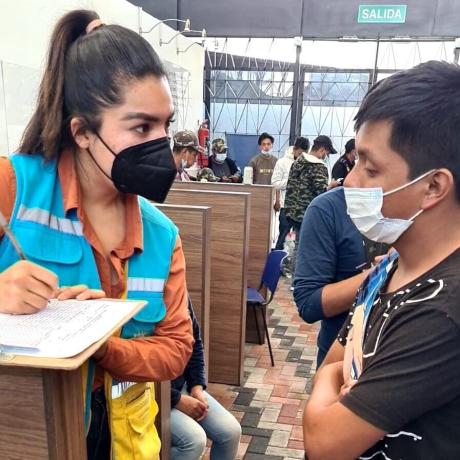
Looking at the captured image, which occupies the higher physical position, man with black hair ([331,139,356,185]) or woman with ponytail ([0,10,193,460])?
woman with ponytail ([0,10,193,460])

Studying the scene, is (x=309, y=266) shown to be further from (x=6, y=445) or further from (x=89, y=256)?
(x=6, y=445)

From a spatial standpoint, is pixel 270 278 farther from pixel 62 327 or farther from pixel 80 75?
pixel 62 327

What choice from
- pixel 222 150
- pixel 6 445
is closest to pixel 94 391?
pixel 6 445

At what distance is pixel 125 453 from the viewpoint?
3.22 feet

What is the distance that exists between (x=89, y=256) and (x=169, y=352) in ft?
0.88

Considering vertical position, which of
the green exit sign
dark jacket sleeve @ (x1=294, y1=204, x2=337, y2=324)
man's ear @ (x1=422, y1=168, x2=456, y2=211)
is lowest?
dark jacket sleeve @ (x1=294, y1=204, x2=337, y2=324)

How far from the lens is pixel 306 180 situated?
4.94m

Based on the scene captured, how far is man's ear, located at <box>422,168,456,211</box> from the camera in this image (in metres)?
0.78

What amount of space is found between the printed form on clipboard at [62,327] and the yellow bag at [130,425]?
251mm

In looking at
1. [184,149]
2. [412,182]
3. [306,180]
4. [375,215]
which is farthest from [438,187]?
[306,180]

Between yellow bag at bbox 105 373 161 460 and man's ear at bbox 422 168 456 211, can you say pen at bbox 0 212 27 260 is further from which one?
man's ear at bbox 422 168 456 211

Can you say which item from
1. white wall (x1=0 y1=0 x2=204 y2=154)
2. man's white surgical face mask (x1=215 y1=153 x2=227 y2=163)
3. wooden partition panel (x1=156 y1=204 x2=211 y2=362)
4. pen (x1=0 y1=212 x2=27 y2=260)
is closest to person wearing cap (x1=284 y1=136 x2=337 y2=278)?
man's white surgical face mask (x1=215 y1=153 x2=227 y2=163)

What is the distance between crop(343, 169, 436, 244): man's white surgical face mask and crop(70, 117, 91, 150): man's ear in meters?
0.55

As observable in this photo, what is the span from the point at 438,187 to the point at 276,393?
2460 mm
